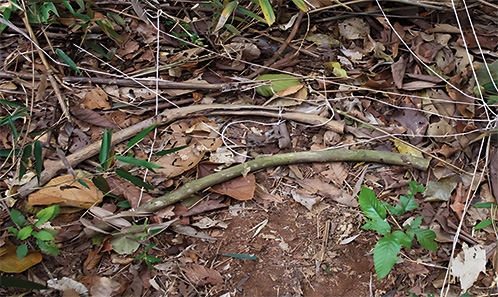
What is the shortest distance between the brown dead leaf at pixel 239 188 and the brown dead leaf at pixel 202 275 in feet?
0.87

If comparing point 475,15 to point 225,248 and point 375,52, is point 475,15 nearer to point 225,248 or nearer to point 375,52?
point 375,52

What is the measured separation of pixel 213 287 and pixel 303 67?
3.21ft

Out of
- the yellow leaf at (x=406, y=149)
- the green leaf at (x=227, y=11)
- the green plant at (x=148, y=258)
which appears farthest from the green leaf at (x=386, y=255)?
the green leaf at (x=227, y=11)

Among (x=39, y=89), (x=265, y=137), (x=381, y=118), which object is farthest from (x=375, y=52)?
(x=39, y=89)

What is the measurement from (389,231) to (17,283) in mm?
1147

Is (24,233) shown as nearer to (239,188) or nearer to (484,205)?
(239,188)

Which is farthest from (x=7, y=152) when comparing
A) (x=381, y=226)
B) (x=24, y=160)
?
(x=381, y=226)

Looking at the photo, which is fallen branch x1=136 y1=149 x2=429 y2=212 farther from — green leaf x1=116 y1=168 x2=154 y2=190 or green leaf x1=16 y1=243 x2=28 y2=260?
green leaf x1=16 y1=243 x2=28 y2=260

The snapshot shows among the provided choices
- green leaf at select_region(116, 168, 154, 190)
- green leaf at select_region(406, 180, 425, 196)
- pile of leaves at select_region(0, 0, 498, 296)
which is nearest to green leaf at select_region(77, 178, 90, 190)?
pile of leaves at select_region(0, 0, 498, 296)

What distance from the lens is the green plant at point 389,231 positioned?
3.95 feet

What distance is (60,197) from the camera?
4.63ft

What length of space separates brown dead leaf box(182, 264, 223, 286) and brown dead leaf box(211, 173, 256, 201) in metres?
0.27

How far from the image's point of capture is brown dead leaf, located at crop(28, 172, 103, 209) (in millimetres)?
1403

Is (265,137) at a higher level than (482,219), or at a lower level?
higher
